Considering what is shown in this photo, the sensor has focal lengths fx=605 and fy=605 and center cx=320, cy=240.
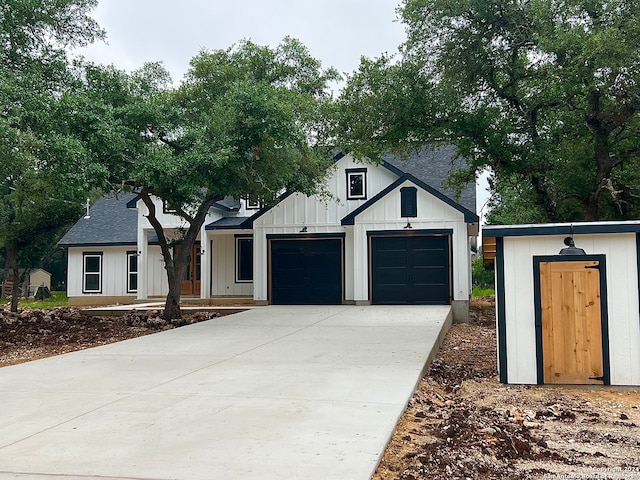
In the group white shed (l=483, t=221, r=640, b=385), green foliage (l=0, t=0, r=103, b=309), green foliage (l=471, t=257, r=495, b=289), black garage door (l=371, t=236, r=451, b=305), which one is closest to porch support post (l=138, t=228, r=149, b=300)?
green foliage (l=0, t=0, r=103, b=309)

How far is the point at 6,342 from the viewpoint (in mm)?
12531

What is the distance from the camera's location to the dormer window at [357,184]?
1958cm

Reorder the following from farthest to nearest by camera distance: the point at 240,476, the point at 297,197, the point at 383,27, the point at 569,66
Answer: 1. the point at 297,197
2. the point at 383,27
3. the point at 569,66
4. the point at 240,476

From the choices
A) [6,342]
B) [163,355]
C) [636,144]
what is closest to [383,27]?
[636,144]

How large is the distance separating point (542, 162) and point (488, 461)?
416 inches

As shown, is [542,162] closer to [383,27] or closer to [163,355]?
[383,27]

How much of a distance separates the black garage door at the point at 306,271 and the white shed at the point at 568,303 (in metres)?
11.2

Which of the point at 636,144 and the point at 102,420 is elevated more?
the point at 636,144

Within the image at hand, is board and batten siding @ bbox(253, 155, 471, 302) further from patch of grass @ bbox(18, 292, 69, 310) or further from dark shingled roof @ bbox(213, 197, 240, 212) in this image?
patch of grass @ bbox(18, 292, 69, 310)

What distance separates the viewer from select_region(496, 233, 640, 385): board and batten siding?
7.98 metres

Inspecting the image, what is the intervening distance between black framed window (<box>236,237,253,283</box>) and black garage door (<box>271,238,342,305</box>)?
2.82 meters

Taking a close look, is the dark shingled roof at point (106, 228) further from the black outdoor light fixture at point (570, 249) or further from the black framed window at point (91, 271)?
the black outdoor light fixture at point (570, 249)

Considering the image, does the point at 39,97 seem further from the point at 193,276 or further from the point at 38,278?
the point at 38,278

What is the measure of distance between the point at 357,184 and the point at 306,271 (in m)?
3.28
